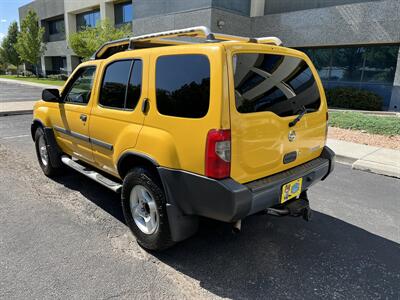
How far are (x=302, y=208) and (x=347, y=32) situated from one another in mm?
14072

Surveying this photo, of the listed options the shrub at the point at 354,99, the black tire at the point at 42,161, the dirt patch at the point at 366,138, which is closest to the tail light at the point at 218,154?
the black tire at the point at 42,161

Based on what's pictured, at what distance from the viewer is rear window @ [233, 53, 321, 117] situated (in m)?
2.62

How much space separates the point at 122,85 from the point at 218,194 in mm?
1672

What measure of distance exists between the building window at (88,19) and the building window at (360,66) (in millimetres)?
23264

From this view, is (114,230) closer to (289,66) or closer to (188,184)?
(188,184)

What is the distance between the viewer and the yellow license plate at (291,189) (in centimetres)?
291

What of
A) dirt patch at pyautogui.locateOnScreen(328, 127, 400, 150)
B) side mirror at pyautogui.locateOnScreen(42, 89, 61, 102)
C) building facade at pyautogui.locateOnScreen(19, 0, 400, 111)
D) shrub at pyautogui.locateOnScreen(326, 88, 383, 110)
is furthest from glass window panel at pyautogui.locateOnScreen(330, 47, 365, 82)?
side mirror at pyautogui.locateOnScreen(42, 89, 61, 102)

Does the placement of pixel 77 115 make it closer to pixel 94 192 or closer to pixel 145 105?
pixel 94 192

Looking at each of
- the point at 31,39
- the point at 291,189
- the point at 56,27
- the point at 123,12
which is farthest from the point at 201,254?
the point at 56,27

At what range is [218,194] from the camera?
248 cm

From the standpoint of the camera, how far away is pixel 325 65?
1623cm

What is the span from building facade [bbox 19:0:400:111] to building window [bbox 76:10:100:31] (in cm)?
1532

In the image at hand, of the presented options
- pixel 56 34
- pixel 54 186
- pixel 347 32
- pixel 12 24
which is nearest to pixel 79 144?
pixel 54 186

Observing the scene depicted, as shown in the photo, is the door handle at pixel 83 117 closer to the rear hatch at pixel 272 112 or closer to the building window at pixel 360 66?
the rear hatch at pixel 272 112
